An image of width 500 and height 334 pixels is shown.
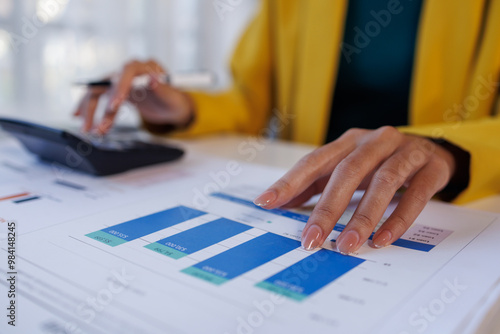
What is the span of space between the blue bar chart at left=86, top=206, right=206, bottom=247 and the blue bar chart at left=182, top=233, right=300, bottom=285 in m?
0.08

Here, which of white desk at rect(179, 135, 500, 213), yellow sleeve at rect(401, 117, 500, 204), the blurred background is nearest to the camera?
yellow sleeve at rect(401, 117, 500, 204)

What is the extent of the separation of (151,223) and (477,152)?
1.33 feet

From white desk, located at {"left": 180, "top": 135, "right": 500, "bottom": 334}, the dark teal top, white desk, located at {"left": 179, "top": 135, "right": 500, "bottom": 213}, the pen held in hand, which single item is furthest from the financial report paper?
the dark teal top

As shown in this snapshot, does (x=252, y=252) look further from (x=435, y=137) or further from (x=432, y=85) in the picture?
(x=432, y=85)

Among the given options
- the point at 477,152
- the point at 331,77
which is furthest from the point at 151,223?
the point at 331,77

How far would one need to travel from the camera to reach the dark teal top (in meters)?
1.00

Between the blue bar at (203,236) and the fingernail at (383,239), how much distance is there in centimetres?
11

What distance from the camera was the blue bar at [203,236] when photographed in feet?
1.30

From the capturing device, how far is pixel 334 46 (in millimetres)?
1035

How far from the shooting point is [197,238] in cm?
42

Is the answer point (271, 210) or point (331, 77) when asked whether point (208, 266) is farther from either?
point (331, 77)

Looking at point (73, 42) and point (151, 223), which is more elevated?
point (73, 42)

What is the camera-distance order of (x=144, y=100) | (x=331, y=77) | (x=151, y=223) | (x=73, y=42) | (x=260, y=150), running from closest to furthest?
(x=151, y=223) < (x=260, y=150) < (x=144, y=100) < (x=331, y=77) < (x=73, y=42)

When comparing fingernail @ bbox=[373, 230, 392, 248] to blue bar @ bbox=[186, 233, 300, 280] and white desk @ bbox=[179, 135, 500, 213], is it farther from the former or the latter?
white desk @ bbox=[179, 135, 500, 213]
